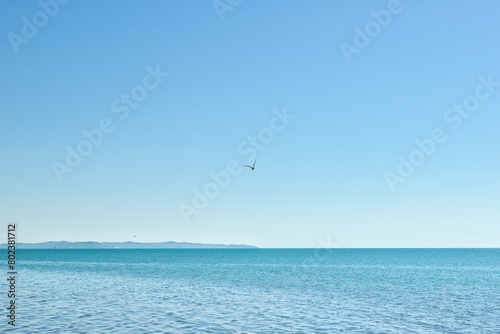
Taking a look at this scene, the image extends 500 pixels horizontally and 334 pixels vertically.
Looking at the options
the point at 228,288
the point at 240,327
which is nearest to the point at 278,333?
the point at 240,327

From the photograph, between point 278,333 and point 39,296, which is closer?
point 278,333

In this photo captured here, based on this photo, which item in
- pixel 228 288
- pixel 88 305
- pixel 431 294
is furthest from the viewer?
pixel 228 288

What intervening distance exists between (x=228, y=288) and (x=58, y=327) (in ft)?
92.9

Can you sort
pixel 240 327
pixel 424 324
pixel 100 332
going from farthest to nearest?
1. pixel 424 324
2. pixel 240 327
3. pixel 100 332

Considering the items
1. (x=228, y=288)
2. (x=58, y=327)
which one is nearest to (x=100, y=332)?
(x=58, y=327)

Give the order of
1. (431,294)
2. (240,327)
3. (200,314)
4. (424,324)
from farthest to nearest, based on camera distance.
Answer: (431,294), (200,314), (424,324), (240,327)

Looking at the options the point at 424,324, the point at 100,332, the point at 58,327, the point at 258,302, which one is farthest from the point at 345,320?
the point at 58,327

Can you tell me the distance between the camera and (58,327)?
2745 cm

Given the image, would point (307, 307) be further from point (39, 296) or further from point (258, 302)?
point (39, 296)

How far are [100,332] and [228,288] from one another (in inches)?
1122

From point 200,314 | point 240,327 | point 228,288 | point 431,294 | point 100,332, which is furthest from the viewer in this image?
point 228,288

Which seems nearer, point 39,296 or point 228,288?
point 39,296

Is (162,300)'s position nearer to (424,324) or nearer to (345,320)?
(345,320)

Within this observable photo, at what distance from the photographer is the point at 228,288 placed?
53.6 metres
